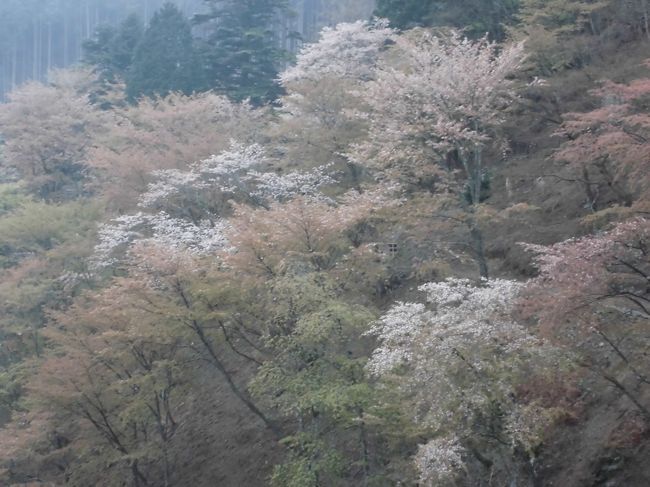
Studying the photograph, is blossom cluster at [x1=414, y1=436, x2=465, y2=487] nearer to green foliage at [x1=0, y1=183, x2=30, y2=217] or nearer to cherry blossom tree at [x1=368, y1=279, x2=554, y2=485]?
cherry blossom tree at [x1=368, y1=279, x2=554, y2=485]

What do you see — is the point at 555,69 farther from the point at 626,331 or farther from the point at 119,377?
the point at 119,377

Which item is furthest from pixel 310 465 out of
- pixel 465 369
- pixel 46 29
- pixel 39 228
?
pixel 46 29

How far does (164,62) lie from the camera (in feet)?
117

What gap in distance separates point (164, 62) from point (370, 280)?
26207 millimetres

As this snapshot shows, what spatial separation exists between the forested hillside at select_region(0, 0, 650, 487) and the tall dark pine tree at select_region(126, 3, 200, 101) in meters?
7.53

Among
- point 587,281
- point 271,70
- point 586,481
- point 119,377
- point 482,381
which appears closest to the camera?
point 587,281

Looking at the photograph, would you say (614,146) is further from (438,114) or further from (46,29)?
(46,29)

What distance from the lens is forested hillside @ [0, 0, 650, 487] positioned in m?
8.96

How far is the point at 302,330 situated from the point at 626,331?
17.4 feet

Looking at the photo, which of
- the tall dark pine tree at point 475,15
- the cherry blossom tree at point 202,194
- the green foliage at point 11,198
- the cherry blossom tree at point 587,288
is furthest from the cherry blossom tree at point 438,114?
the green foliage at point 11,198

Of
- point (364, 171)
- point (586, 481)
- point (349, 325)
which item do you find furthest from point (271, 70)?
point (586, 481)

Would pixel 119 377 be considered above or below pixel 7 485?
above

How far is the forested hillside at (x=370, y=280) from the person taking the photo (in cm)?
896

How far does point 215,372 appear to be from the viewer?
20.4 metres
